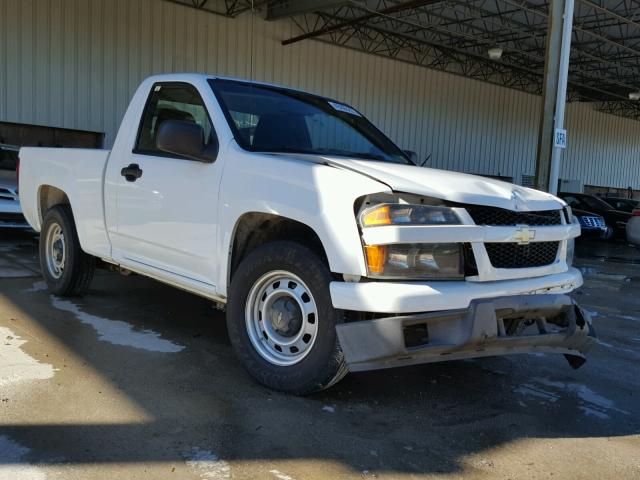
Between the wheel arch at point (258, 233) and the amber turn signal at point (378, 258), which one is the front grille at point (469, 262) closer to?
the amber turn signal at point (378, 258)

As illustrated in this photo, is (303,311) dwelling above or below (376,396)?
above

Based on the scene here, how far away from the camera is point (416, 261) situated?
3.22 m

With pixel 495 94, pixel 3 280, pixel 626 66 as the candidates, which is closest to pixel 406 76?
pixel 495 94

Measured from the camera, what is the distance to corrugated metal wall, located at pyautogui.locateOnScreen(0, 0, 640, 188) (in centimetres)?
1399

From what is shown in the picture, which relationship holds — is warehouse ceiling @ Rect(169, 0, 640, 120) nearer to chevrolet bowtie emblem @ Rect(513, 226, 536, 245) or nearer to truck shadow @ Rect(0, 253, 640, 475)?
truck shadow @ Rect(0, 253, 640, 475)

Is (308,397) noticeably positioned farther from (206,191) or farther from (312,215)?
(206,191)

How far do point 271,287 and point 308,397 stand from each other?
701 millimetres

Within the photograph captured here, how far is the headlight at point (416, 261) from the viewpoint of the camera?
3.18 m

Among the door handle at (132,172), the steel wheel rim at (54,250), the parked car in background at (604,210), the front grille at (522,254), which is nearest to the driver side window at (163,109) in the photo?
the door handle at (132,172)

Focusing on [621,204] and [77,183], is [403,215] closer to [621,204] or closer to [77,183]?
[77,183]

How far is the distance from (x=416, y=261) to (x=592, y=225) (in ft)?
51.9

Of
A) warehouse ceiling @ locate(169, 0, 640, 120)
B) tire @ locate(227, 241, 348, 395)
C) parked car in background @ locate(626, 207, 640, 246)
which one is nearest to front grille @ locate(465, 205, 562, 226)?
tire @ locate(227, 241, 348, 395)

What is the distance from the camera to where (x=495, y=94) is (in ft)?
86.5

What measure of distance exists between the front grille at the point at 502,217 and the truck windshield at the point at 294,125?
4.40ft
